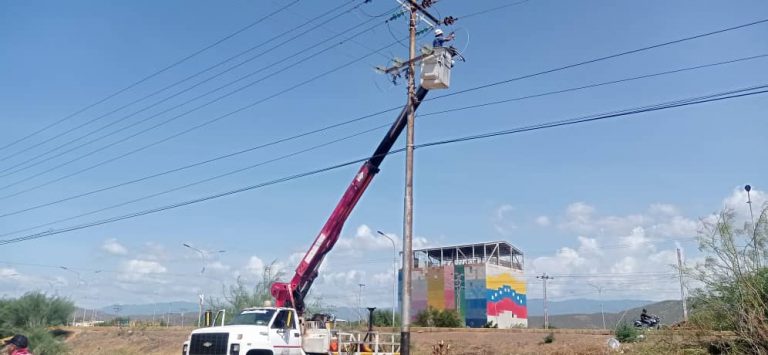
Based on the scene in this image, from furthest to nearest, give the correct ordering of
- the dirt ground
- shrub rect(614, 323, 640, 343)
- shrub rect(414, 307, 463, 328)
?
shrub rect(414, 307, 463, 328), the dirt ground, shrub rect(614, 323, 640, 343)

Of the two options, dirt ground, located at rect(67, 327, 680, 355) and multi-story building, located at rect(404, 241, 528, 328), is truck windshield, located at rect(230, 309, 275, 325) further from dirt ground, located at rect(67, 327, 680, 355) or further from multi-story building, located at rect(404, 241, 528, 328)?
multi-story building, located at rect(404, 241, 528, 328)

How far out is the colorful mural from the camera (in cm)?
9056

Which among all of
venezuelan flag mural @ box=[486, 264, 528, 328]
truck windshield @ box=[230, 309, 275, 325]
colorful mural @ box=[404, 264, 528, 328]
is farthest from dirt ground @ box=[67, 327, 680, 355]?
venezuelan flag mural @ box=[486, 264, 528, 328]

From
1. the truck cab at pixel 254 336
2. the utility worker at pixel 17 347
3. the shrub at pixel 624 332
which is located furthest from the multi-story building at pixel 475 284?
the utility worker at pixel 17 347

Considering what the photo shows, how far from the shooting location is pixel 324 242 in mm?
22641

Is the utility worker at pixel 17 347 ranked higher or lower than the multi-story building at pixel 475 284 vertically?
lower

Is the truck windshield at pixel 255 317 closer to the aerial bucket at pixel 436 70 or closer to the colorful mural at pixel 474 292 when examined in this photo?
the aerial bucket at pixel 436 70

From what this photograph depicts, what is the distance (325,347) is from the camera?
1992cm

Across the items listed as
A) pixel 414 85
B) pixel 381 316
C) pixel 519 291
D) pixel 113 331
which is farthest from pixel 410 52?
pixel 519 291

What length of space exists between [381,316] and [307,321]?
43.2 m

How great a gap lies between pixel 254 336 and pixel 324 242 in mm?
4853

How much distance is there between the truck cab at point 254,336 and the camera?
18.6 m

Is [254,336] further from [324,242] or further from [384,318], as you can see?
[384,318]

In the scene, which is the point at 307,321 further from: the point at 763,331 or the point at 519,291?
the point at 519,291
